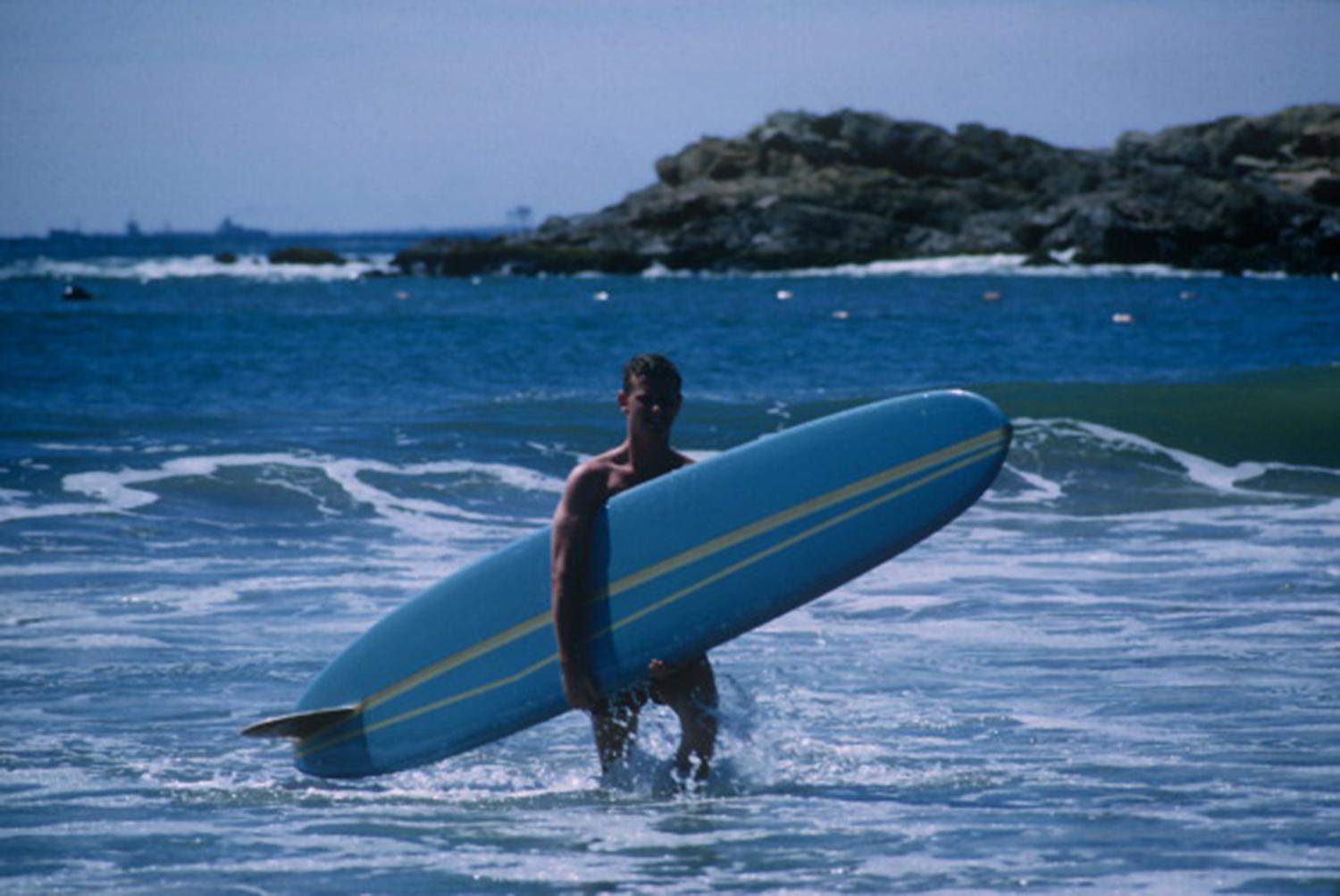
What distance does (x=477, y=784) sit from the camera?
5.11 metres

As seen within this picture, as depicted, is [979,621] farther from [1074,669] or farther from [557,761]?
[557,761]

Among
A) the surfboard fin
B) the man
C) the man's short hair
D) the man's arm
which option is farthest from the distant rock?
the man's short hair

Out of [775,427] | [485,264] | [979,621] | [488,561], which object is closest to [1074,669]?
[979,621]

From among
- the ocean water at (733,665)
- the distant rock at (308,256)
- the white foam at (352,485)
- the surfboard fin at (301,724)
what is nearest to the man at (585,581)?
the ocean water at (733,665)

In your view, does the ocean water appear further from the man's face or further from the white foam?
the man's face

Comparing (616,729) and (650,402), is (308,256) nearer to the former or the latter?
(616,729)

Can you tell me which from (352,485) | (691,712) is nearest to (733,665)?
(691,712)

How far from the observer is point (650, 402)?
459 cm

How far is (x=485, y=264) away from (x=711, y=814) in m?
73.0

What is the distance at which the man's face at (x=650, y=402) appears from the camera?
4.56m

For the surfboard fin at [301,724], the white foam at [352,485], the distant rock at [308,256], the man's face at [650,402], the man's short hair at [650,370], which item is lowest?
the white foam at [352,485]

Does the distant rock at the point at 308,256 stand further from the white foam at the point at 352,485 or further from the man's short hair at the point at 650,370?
the man's short hair at the point at 650,370

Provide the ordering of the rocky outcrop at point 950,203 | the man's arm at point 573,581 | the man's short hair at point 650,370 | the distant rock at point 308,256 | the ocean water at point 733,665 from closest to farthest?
the ocean water at point 733,665, the man's short hair at point 650,370, the man's arm at point 573,581, the rocky outcrop at point 950,203, the distant rock at point 308,256

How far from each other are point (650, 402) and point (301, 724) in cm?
143
